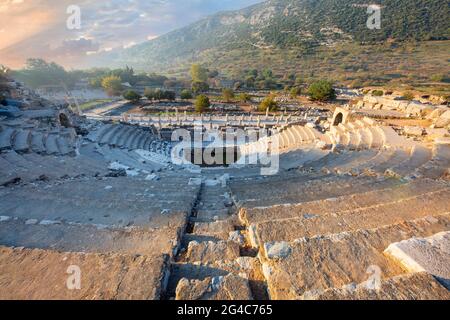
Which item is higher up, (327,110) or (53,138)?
(327,110)

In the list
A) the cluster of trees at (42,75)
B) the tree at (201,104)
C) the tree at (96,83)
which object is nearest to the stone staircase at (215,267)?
the tree at (201,104)

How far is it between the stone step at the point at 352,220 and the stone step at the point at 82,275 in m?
1.84

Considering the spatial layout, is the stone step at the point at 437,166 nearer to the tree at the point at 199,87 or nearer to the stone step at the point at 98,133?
the stone step at the point at 98,133

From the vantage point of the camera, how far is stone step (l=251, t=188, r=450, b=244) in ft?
12.5

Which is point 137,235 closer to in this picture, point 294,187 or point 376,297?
point 376,297

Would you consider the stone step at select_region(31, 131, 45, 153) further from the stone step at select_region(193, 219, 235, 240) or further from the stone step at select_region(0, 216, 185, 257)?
the stone step at select_region(193, 219, 235, 240)

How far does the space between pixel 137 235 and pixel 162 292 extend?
Result: 1.77 metres

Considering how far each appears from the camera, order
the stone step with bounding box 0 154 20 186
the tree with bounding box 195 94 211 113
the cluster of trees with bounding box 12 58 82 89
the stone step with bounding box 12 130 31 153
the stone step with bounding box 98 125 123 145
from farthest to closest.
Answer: the cluster of trees with bounding box 12 58 82 89
the tree with bounding box 195 94 211 113
the stone step with bounding box 98 125 123 145
the stone step with bounding box 12 130 31 153
the stone step with bounding box 0 154 20 186

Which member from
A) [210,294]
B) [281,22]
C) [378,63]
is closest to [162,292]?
[210,294]

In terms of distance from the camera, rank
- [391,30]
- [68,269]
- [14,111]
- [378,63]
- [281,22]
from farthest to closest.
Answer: [281,22] < [391,30] < [378,63] < [14,111] < [68,269]

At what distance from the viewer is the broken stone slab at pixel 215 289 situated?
2379 millimetres

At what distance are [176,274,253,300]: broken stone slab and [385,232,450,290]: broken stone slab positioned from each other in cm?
214

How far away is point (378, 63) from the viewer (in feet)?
234

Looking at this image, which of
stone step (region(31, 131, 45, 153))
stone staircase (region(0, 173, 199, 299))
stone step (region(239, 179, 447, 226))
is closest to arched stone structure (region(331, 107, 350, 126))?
stone step (region(239, 179, 447, 226))
